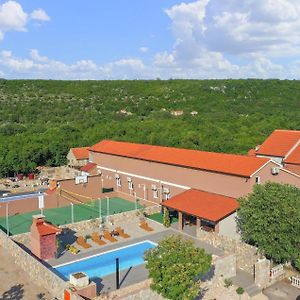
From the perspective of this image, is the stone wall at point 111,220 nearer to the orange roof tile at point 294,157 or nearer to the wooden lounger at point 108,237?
the wooden lounger at point 108,237

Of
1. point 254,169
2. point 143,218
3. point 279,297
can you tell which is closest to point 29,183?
point 143,218

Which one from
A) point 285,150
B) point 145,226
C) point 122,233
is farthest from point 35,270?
point 285,150

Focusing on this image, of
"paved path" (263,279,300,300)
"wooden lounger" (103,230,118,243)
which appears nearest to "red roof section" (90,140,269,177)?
"paved path" (263,279,300,300)

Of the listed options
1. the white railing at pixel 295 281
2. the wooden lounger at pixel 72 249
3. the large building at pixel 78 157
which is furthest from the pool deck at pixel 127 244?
the large building at pixel 78 157

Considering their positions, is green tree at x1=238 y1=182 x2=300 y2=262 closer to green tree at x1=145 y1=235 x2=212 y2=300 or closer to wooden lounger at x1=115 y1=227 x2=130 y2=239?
green tree at x1=145 y1=235 x2=212 y2=300

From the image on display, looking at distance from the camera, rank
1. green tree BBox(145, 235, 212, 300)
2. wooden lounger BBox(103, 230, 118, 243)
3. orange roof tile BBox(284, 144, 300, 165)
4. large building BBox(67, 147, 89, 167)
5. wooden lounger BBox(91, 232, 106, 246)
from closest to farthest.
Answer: green tree BBox(145, 235, 212, 300), wooden lounger BBox(91, 232, 106, 246), wooden lounger BBox(103, 230, 118, 243), orange roof tile BBox(284, 144, 300, 165), large building BBox(67, 147, 89, 167)

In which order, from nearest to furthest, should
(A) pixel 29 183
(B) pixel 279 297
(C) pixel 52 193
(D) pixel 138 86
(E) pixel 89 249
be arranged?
(B) pixel 279 297
(E) pixel 89 249
(C) pixel 52 193
(A) pixel 29 183
(D) pixel 138 86

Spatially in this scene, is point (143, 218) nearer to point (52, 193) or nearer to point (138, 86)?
point (52, 193)
